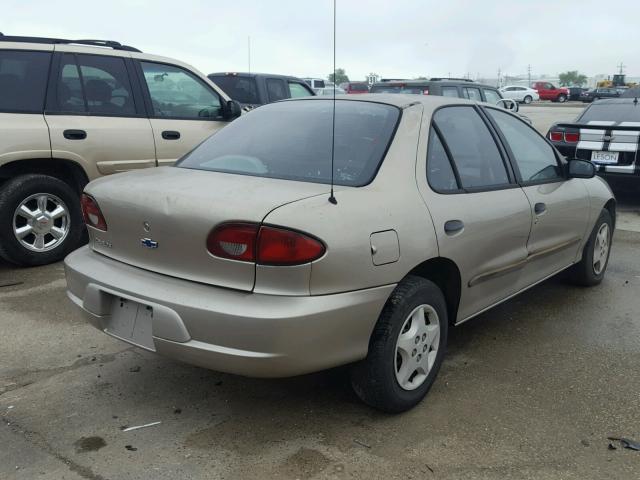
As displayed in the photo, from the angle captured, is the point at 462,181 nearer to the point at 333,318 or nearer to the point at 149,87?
the point at 333,318

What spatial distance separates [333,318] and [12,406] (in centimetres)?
172

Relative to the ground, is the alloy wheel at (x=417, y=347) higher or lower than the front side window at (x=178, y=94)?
lower

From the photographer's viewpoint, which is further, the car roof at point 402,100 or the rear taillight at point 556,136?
the rear taillight at point 556,136

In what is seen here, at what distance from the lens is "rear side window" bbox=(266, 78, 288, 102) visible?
11.4 meters

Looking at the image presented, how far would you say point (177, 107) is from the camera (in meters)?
6.42

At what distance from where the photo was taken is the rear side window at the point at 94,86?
5.61 meters

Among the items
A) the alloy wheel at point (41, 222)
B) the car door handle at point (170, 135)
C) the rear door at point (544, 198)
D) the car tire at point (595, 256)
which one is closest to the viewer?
the rear door at point (544, 198)

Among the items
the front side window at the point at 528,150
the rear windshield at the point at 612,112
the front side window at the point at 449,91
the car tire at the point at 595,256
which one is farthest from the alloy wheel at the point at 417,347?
the front side window at the point at 449,91

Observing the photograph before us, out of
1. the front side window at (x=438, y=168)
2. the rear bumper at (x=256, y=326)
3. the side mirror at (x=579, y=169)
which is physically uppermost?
the front side window at (x=438, y=168)

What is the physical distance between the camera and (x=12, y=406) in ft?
10.4

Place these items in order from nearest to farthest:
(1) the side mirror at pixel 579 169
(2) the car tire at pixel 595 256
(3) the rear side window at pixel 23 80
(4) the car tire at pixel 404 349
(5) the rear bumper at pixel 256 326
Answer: (5) the rear bumper at pixel 256 326, (4) the car tire at pixel 404 349, (1) the side mirror at pixel 579 169, (2) the car tire at pixel 595 256, (3) the rear side window at pixel 23 80

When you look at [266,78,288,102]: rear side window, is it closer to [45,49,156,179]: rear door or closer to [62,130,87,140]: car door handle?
[45,49,156,179]: rear door

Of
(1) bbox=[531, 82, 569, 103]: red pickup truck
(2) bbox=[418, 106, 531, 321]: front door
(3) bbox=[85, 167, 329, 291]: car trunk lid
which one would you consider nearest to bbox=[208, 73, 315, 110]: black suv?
(2) bbox=[418, 106, 531, 321]: front door

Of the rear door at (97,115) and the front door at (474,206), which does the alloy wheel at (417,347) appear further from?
the rear door at (97,115)
